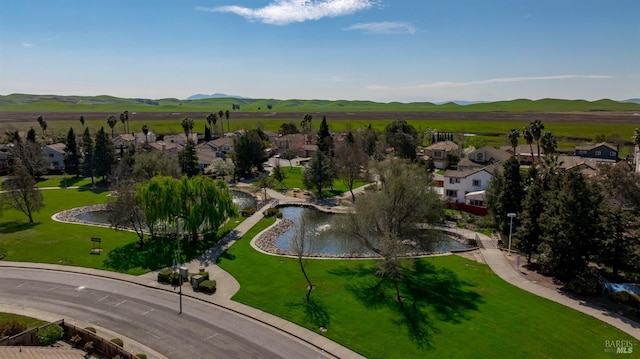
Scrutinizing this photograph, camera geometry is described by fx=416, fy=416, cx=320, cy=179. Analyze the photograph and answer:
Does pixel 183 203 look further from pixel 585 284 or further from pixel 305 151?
pixel 305 151

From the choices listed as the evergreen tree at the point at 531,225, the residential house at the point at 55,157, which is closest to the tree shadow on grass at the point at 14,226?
the residential house at the point at 55,157

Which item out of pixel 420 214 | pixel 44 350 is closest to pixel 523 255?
pixel 420 214

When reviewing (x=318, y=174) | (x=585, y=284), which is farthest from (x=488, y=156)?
(x=585, y=284)

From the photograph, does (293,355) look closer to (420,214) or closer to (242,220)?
(420,214)

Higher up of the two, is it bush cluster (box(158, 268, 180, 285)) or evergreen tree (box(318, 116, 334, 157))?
evergreen tree (box(318, 116, 334, 157))

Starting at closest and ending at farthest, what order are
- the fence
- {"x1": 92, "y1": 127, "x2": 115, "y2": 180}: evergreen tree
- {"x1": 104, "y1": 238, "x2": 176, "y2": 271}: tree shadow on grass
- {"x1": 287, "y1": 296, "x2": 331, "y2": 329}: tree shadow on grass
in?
1. the fence
2. {"x1": 287, "y1": 296, "x2": 331, "y2": 329}: tree shadow on grass
3. {"x1": 104, "y1": 238, "x2": 176, "y2": 271}: tree shadow on grass
4. {"x1": 92, "y1": 127, "x2": 115, "y2": 180}: evergreen tree

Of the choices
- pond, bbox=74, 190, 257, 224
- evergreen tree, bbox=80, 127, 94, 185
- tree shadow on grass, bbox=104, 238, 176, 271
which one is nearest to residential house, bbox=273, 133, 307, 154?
pond, bbox=74, 190, 257, 224

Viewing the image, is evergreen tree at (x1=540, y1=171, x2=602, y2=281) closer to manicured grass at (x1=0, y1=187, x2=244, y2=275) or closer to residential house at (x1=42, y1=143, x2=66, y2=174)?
manicured grass at (x1=0, y1=187, x2=244, y2=275)
